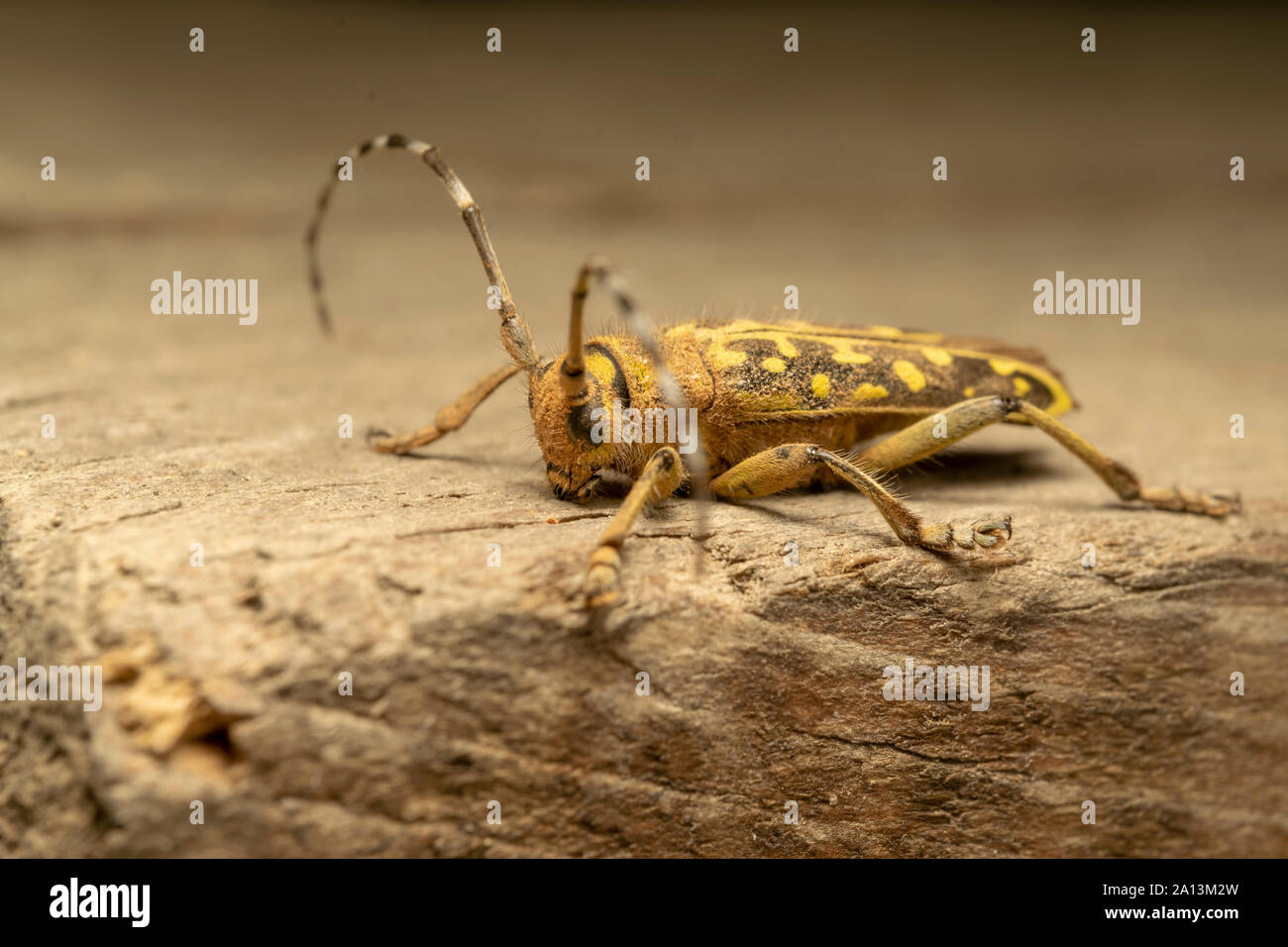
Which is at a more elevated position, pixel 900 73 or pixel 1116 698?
pixel 900 73

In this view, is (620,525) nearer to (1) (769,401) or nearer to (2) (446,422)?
(1) (769,401)

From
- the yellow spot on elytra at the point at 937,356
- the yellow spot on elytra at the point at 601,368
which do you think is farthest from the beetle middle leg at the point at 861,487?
the yellow spot on elytra at the point at 937,356

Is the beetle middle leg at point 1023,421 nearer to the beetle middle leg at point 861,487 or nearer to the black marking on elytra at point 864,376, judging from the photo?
the black marking on elytra at point 864,376

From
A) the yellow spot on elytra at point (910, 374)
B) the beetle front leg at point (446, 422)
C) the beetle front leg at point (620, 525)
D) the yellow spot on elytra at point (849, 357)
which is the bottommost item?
the beetle front leg at point (620, 525)

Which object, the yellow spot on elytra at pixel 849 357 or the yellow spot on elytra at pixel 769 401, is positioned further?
the yellow spot on elytra at pixel 849 357

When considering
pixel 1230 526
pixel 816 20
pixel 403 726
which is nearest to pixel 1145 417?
pixel 1230 526

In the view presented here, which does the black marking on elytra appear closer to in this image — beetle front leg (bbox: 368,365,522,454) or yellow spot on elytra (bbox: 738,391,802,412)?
yellow spot on elytra (bbox: 738,391,802,412)

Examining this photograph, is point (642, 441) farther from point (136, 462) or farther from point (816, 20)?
point (816, 20)
